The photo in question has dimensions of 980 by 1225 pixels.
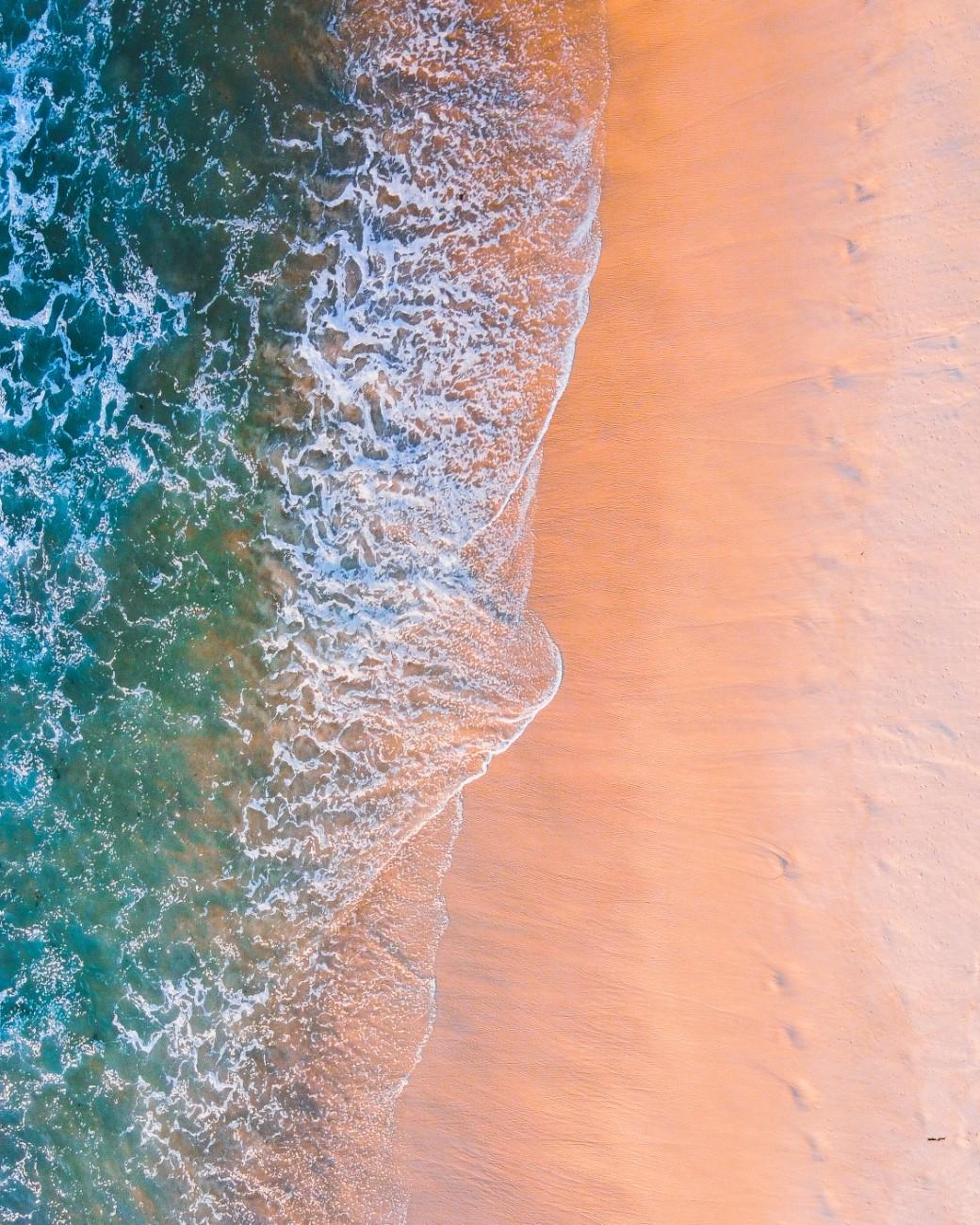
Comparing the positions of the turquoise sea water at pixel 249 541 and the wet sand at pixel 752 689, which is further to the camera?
the turquoise sea water at pixel 249 541

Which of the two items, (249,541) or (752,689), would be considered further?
(249,541)

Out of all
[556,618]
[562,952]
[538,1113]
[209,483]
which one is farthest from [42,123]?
[538,1113]

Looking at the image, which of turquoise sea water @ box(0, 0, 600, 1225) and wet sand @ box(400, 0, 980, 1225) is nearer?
wet sand @ box(400, 0, 980, 1225)

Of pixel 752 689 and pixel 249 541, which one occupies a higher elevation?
pixel 249 541

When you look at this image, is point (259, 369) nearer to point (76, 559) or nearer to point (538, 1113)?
point (76, 559)
